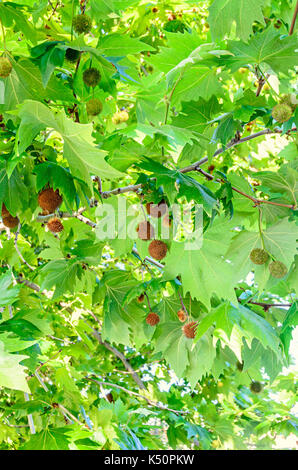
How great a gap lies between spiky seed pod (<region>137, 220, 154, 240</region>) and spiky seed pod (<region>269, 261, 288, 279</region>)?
0.53 meters

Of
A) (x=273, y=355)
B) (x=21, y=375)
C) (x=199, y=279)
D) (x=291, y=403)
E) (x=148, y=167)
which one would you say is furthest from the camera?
(x=291, y=403)

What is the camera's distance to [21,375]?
1.25 metres

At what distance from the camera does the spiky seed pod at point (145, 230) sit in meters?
1.97

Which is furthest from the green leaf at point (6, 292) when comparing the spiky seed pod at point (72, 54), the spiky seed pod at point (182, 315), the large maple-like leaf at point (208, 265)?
the spiky seed pod at point (182, 315)

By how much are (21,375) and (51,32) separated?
125 cm

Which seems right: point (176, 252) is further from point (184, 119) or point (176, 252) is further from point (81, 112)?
point (81, 112)

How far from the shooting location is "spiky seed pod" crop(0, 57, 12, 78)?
1523 mm

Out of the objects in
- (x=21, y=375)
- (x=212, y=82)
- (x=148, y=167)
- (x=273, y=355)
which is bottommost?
(x=273, y=355)

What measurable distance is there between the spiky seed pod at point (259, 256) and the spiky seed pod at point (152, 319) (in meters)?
Result: 0.65

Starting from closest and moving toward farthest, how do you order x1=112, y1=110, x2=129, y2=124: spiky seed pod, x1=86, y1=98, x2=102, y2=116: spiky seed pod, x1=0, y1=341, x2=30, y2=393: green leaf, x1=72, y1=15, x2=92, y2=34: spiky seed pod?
x1=0, y1=341, x2=30, y2=393: green leaf
x1=72, y1=15, x2=92, y2=34: spiky seed pod
x1=86, y1=98, x2=102, y2=116: spiky seed pod
x1=112, y1=110, x2=129, y2=124: spiky seed pod

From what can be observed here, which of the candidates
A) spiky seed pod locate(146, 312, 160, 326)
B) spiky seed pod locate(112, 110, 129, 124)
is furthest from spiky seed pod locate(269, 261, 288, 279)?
spiky seed pod locate(112, 110, 129, 124)

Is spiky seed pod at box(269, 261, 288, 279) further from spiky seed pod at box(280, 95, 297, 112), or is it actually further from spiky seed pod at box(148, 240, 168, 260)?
spiky seed pod at box(280, 95, 297, 112)

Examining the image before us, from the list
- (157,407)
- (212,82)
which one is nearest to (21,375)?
(212,82)

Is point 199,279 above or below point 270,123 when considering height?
below
